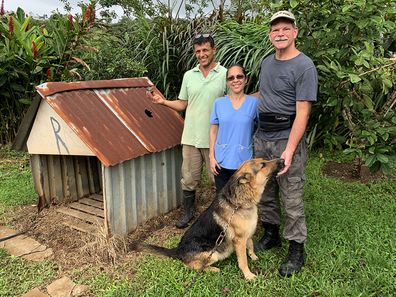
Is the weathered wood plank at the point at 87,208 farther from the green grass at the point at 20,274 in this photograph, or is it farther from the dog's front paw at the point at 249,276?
the dog's front paw at the point at 249,276

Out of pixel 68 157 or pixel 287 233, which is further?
pixel 68 157

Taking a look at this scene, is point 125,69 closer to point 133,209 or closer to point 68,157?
point 68,157

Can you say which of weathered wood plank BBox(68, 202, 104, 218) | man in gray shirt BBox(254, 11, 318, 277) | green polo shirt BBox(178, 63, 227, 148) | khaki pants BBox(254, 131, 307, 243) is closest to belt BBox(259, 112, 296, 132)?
man in gray shirt BBox(254, 11, 318, 277)

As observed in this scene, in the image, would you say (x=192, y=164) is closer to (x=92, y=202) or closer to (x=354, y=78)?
(x=92, y=202)

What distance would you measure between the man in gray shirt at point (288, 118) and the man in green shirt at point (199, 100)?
705mm

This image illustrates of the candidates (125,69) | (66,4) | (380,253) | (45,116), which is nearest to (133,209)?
(45,116)

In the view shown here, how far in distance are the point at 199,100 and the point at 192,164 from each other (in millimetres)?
783

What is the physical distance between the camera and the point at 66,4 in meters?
16.2

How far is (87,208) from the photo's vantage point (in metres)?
4.61

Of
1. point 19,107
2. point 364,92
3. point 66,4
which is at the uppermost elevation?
point 66,4

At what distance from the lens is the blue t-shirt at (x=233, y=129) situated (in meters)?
3.32

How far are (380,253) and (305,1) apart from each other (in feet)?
8.21

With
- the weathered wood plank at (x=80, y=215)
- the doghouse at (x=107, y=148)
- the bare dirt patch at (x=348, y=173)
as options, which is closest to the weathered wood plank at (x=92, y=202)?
the doghouse at (x=107, y=148)

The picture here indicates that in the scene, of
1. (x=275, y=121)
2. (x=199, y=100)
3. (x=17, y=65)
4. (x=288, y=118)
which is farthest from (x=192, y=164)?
(x=17, y=65)
